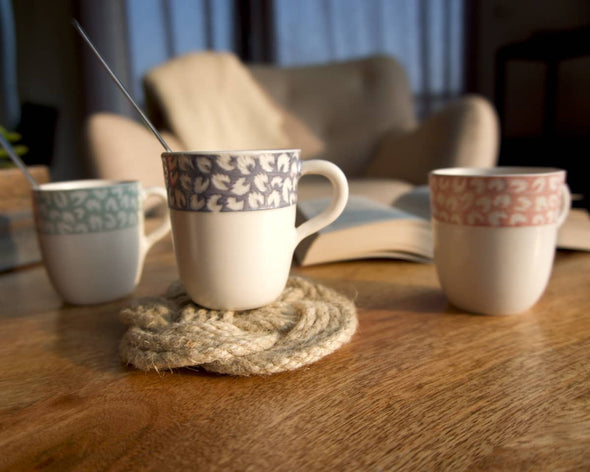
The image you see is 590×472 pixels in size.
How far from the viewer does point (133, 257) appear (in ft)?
1.62

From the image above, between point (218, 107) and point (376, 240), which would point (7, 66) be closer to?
point (218, 107)

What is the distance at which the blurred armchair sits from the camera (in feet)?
4.28

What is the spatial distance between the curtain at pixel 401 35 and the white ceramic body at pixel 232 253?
106 inches

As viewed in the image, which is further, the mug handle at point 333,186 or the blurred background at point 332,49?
the blurred background at point 332,49

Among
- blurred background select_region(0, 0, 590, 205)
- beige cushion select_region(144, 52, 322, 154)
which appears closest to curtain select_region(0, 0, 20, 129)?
blurred background select_region(0, 0, 590, 205)

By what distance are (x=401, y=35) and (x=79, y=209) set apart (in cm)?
270

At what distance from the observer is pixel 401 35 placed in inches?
109

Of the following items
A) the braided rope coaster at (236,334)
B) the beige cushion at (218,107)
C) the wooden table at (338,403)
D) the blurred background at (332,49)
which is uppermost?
the blurred background at (332,49)

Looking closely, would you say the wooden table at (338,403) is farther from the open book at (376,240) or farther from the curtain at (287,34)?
the curtain at (287,34)

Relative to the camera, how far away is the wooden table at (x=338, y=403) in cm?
23

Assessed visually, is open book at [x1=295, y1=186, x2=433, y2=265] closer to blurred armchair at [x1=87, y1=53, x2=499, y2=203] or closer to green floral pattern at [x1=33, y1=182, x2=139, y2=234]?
green floral pattern at [x1=33, y1=182, x2=139, y2=234]

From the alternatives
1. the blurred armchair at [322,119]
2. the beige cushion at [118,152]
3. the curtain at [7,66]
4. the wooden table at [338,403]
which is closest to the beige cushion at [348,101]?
the blurred armchair at [322,119]

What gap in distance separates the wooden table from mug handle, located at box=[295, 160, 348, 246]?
9cm

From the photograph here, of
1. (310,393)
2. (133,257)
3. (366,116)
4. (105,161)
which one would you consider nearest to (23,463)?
(310,393)
